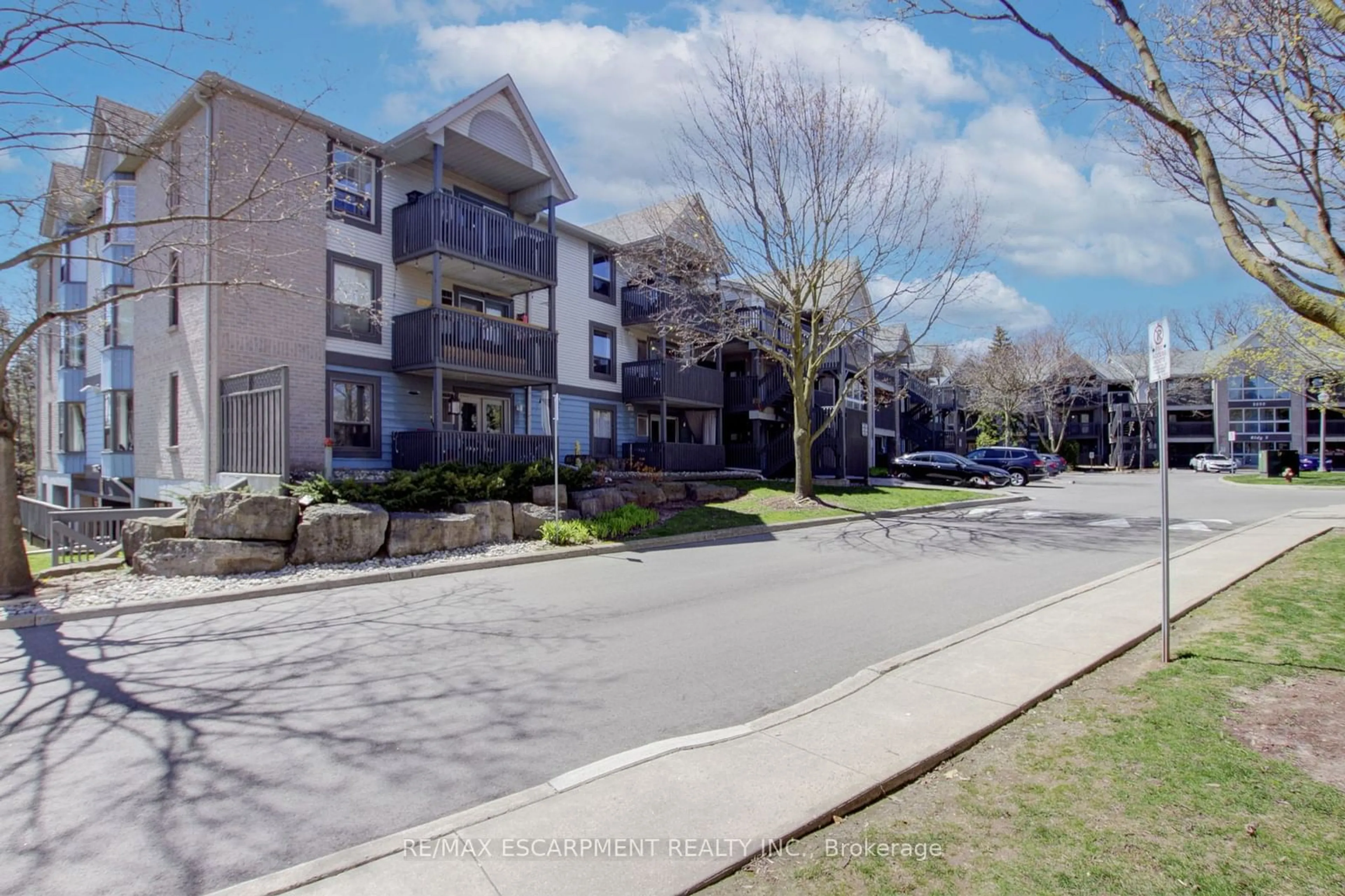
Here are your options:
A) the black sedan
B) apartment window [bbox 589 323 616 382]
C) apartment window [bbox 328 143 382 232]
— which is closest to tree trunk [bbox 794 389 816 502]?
apartment window [bbox 589 323 616 382]

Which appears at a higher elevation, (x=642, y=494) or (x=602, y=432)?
(x=602, y=432)

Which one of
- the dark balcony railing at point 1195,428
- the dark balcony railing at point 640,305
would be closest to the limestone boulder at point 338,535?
the dark balcony railing at point 640,305

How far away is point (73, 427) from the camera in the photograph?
21.9 m

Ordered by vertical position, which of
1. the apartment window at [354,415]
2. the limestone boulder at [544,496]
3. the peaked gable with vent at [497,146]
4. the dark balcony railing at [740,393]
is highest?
the peaked gable with vent at [497,146]

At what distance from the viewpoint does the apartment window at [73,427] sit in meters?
21.8

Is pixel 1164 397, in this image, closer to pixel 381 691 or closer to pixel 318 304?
pixel 381 691

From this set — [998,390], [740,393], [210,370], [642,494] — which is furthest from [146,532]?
[998,390]

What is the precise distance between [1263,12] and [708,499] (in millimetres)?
15378

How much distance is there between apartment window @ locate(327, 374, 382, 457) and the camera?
15656 millimetres

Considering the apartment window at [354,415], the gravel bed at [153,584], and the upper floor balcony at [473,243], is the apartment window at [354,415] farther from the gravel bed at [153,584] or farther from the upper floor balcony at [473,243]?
the gravel bed at [153,584]

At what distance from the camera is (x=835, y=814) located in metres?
3.41

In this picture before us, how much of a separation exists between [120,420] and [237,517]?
38.1 feet

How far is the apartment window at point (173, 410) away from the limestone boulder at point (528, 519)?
8.81 metres

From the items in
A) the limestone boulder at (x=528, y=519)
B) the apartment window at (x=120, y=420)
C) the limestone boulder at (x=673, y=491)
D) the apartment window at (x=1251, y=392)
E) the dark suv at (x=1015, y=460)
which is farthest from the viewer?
the apartment window at (x=1251, y=392)
